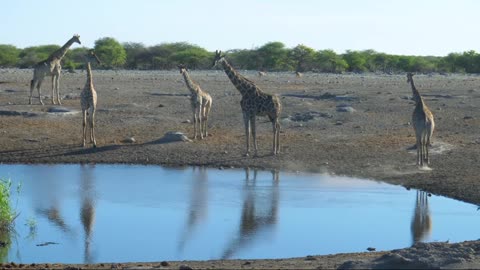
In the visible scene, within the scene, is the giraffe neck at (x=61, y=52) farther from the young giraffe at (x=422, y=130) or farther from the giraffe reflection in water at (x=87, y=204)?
the young giraffe at (x=422, y=130)

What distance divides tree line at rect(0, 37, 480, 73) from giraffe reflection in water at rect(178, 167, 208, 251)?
175ft

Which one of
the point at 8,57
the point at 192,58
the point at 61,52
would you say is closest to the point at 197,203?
the point at 61,52

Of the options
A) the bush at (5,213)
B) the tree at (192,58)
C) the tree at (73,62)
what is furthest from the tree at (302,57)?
the bush at (5,213)

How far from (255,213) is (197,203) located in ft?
4.23

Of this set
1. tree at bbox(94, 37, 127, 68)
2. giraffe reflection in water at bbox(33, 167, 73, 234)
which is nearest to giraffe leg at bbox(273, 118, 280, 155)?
giraffe reflection in water at bbox(33, 167, 73, 234)

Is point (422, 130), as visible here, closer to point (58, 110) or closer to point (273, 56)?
point (58, 110)

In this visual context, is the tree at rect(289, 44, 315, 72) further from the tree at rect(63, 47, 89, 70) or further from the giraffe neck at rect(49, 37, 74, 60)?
the giraffe neck at rect(49, 37, 74, 60)

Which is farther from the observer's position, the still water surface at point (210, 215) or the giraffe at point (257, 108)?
the giraffe at point (257, 108)

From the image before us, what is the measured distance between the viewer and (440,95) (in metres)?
33.7

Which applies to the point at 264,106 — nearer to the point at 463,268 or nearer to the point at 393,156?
the point at 393,156

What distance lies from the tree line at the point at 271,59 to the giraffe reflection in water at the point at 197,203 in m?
53.3

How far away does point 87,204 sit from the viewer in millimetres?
15797

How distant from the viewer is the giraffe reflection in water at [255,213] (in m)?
13.0

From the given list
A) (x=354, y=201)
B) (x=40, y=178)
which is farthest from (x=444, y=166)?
(x=40, y=178)
